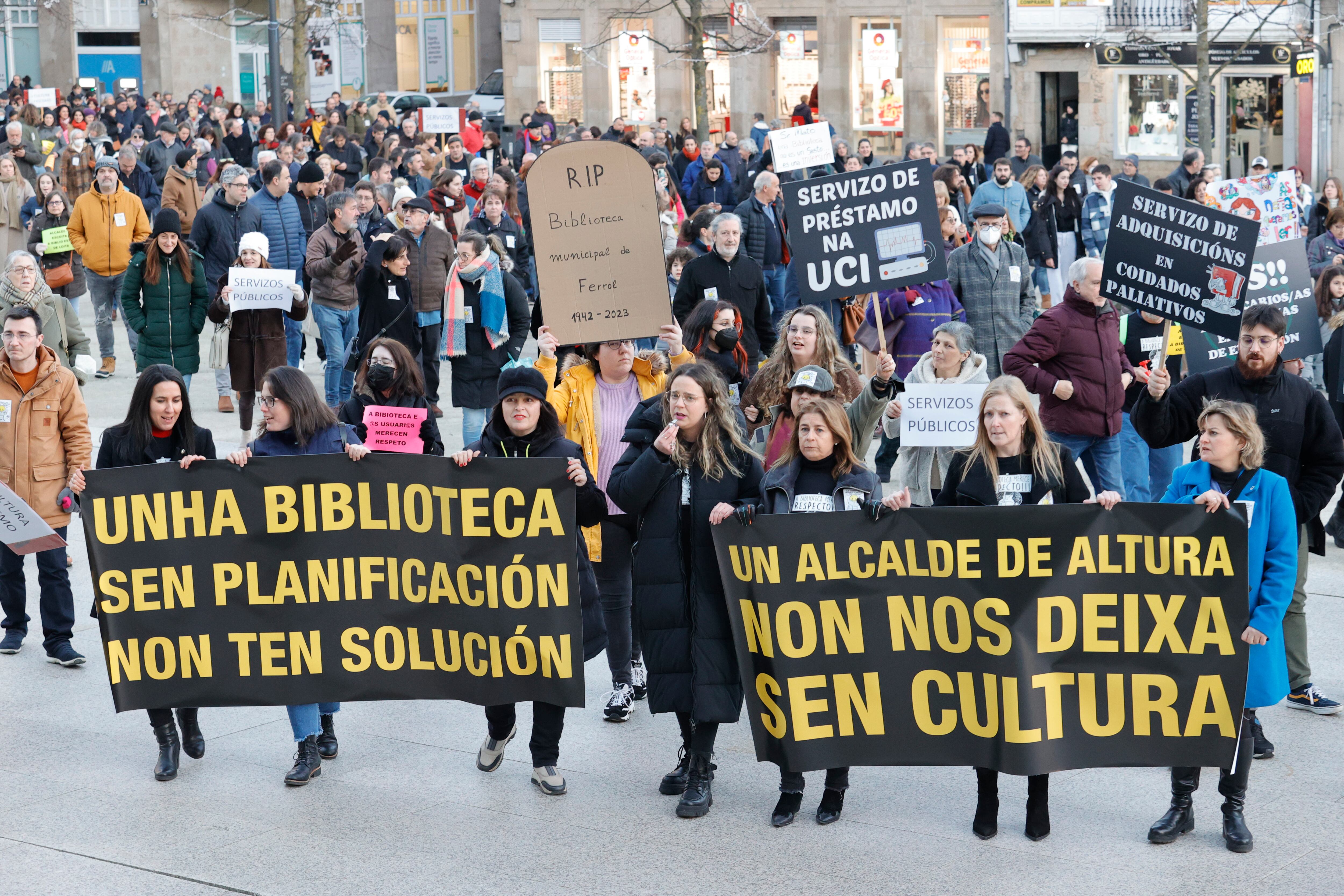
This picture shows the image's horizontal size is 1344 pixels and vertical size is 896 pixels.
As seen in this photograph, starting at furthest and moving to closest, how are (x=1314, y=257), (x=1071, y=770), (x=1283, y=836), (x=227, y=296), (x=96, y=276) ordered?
(x=96, y=276)
(x=1314, y=257)
(x=227, y=296)
(x=1071, y=770)
(x=1283, y=836)

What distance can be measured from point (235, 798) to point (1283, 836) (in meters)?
3.75

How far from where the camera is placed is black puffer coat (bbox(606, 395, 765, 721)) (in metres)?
5.99

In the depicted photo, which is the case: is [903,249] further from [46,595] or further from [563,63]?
[563,63]

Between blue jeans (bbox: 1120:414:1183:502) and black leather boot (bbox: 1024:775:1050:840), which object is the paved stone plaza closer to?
black leather boot (bbox: 1024:775:1050:840)

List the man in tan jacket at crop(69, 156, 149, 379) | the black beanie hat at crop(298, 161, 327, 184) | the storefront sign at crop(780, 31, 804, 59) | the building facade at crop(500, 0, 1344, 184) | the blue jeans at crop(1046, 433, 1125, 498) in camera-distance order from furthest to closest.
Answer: the storefront sign at crop(780, 31, 804, 59) < the building facade at crop(500, 0, 1344, 184) < the black beanie hat at crop(298, 161, 327, 184) < the man in tan jacket at crop(69, 156, 149, 379) < the blue jeans at crop(1046, 433, 1125, 498)

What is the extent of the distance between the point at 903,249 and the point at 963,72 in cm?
3010

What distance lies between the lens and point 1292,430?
6.79 meters

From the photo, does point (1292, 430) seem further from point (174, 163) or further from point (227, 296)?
point (174, 163)

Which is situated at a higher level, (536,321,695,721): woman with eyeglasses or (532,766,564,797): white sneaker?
(536,321,695,721): woman with eyeglasses

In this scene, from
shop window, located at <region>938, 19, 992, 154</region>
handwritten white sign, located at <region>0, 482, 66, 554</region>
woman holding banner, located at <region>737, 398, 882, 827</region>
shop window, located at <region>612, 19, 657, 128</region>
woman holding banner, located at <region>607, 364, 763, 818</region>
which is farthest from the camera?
shop window, located at <region>612, 19, 657, 128</region>

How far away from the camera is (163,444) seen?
6871 millimetres

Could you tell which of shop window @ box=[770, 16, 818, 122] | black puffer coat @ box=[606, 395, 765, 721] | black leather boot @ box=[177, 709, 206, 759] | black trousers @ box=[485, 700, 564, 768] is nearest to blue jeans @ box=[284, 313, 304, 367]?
black leather boot @ box=[177, 709, 206, 759]

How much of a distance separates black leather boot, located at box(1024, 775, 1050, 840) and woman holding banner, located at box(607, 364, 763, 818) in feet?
3.43

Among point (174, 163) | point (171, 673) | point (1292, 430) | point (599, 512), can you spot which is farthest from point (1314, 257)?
point (174, 163)
